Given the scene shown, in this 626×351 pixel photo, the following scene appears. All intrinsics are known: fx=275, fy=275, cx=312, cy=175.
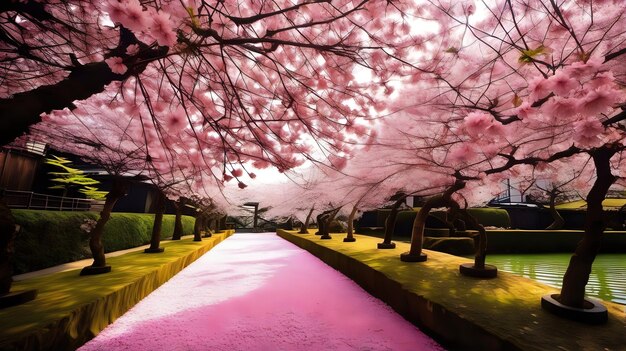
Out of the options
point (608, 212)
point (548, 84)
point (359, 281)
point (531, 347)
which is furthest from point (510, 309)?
point (359, 281)

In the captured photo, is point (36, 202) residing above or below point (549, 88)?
below

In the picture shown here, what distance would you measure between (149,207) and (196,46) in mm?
24051

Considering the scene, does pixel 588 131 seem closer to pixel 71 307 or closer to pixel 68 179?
pixel 71 307

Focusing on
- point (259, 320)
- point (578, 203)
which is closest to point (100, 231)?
point (259, 320)

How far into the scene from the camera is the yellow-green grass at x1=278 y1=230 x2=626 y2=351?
2686 millimetres

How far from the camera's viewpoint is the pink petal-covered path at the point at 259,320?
3.48 m

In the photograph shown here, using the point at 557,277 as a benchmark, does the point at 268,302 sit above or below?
below

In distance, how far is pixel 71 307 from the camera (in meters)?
3.34

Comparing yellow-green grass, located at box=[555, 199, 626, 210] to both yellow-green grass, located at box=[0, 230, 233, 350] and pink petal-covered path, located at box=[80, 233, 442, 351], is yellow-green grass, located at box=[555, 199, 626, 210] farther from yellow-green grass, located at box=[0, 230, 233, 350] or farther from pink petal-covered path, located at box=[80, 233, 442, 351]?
yellow-green grass, located at box=[0, 230, 233, 350]

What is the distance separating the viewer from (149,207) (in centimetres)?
2270

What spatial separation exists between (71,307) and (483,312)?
502cm

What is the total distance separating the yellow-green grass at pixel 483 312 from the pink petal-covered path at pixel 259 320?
0.35 meters

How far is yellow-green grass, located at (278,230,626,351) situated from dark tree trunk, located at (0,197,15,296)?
5498mm

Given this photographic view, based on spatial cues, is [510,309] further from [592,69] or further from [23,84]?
[23,84]
